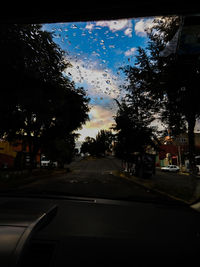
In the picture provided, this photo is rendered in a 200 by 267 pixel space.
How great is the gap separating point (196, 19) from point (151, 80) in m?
4.29

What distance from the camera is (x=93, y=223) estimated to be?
228cm

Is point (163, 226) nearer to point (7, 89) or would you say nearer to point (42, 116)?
point (7, 89)

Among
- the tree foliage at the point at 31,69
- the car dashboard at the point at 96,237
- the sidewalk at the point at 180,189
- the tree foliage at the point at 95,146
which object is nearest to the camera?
the car dashboard at the point at 96,237

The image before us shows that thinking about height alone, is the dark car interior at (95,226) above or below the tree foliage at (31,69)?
below

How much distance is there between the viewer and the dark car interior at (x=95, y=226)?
4.78 ft

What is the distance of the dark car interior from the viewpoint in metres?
1.46

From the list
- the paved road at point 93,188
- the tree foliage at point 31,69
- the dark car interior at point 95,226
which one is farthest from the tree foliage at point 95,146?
the dark car interior at point 95,226

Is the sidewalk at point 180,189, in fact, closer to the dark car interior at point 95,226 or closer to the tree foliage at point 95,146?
the dark car interior at point 95,226

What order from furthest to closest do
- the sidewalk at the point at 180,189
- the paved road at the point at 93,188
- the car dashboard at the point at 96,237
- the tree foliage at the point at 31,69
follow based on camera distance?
1. the tree foliage at the point at 31,69
2. the sidewalk at the point at 180,189
3. the paved road at the point at 93,188
4. the car dashboard at the point at 96,237

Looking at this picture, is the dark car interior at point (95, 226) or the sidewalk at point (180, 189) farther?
the sidewalk at point (180, 189)

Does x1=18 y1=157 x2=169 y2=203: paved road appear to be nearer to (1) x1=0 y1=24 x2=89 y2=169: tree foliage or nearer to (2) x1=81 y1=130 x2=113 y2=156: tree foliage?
(1) x1=0 y1=24 x2=89 y2=169: tree foliage

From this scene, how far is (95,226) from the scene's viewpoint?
218 centimetres

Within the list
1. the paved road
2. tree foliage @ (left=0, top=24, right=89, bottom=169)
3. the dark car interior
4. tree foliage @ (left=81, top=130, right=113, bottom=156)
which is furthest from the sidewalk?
tree foliage @ (left=81, top=130, right=113, bottom=156)

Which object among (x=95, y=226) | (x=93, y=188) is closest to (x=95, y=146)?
(x=93, y=188)
